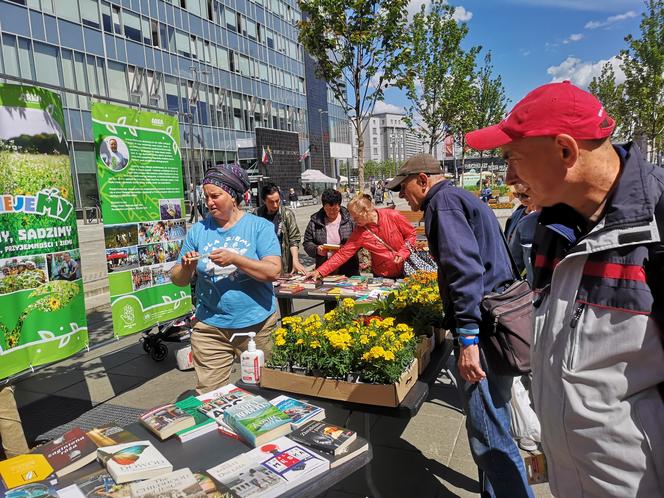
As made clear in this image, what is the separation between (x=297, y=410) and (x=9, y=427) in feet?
7.50

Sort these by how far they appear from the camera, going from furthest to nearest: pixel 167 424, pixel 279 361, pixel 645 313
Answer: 1. pixel 279 361
2. pixel 167 424
3. pixel 645 313

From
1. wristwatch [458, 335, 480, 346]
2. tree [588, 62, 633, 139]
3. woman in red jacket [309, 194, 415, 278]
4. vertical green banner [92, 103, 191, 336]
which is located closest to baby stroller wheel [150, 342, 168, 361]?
vertical green banner [92, 103, 191, 336]

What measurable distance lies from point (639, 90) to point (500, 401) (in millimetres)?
17824

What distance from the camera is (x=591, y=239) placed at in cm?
115

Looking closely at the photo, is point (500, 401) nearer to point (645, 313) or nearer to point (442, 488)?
point (442, 488)

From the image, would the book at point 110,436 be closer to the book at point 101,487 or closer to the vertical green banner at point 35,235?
the book at point 101,487

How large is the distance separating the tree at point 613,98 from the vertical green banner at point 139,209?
781 inches

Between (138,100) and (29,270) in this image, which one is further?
(138,100)

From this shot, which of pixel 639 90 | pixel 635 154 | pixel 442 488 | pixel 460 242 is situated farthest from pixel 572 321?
pixel 639 90

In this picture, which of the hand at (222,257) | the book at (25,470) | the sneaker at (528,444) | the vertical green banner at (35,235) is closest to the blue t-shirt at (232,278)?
the hand at (222,257)

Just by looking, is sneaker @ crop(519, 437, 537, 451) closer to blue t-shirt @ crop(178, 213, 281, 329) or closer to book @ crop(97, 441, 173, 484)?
blue t-shirt @ crop(178, 213, 281, 329)

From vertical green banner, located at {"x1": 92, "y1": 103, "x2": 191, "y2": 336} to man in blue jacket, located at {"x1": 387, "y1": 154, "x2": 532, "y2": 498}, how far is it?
2948mm

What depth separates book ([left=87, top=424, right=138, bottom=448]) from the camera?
1.83 metres

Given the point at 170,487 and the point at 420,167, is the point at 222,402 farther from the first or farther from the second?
the point at 420,167
